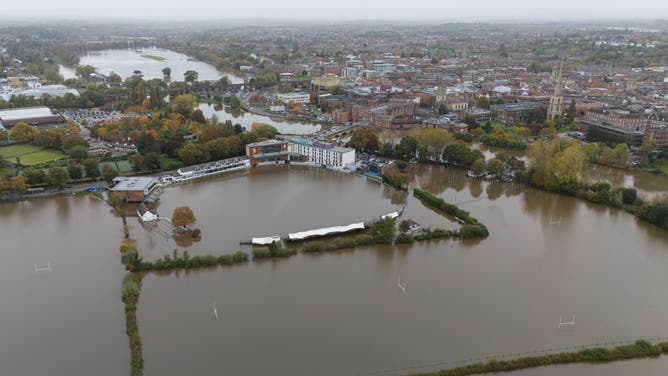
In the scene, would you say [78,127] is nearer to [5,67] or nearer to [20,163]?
[20,163]

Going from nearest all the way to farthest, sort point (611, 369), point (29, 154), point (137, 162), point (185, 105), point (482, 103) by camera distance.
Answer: point (611, 369) < point (137, 162) < point (29, 154) < point (185, 105) < point (482, 103)

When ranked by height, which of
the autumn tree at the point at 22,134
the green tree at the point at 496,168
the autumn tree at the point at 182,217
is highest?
the autumn tree at the point at 22,134

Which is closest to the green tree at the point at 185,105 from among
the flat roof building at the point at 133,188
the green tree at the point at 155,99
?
the green tree at the point at 155,99

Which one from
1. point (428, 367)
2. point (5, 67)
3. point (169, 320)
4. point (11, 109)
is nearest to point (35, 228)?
point (169, 320)

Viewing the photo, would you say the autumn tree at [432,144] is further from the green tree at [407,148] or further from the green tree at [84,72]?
the green tree at [84,72]

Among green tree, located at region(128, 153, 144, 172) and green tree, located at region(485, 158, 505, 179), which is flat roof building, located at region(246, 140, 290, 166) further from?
green tree, located at region(485, 158, 505, 179)

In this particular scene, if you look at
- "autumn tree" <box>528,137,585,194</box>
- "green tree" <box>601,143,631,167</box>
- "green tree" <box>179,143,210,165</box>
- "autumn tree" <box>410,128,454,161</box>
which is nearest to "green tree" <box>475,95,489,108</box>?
"green tree" <box>601,143,631,167</box>

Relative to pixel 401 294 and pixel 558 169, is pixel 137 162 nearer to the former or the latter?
pixel 401 294

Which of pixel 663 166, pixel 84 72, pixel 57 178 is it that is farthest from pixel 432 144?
pixel 84 72
